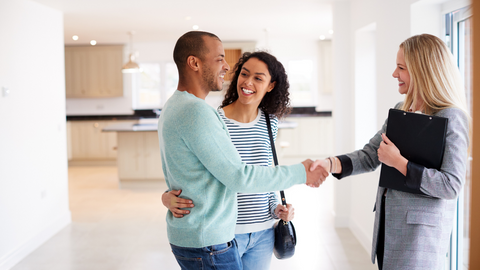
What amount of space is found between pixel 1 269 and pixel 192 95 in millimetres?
2954

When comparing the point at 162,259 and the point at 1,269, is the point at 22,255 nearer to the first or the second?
the point at 1,269

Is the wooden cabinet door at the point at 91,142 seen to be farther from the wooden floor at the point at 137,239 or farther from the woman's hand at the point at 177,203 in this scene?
the woman's hand at the point at 177,203

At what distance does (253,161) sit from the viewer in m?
1.70

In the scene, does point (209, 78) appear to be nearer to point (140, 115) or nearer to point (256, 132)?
point (256, 132)

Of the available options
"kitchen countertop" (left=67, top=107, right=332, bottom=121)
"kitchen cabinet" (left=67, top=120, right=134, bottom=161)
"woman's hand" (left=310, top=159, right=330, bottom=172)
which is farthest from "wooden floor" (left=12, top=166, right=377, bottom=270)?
"kitchen countertop" (left=67, top=107, right=332, bottom=121)

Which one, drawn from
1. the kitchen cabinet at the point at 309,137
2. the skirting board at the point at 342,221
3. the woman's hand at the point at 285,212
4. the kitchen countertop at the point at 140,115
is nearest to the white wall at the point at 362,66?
the skirting board at the point at 342,221

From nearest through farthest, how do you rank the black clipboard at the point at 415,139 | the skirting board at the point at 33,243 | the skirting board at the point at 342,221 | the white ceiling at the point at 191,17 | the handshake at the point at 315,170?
the black clipboard at the point at 415,139
the handshake at the point at 315,170
the skirting board at the point at 33,243
the skirting board at the point at 342,221
the white ceiling at the point at 191,17

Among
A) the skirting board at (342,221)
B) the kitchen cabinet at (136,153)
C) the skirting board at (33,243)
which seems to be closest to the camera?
the skirting board at (33,243)

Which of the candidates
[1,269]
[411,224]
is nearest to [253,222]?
[411,224]

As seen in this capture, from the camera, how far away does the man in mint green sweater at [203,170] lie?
1.18m

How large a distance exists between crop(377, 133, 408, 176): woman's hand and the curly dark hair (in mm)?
571

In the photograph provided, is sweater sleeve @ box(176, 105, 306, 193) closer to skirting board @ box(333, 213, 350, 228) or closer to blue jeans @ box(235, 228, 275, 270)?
blue jeans @ box(235, 228, 275, 270)

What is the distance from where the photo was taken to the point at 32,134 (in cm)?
379

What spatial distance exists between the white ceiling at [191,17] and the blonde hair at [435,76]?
3.14 m
